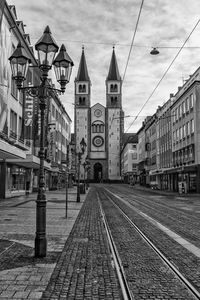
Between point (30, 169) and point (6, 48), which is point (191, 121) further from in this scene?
point (6, 48)

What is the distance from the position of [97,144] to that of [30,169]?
270 feet

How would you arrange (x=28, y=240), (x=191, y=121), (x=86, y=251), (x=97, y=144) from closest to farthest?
(x=86, y=251) < (x=28, y=240) < (x=191, y=121) < (x=97, y=144)

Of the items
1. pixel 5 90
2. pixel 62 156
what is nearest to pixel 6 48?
pixel 5 90

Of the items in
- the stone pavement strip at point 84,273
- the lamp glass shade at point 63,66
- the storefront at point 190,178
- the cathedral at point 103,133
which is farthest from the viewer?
the cathedral at point 103,133

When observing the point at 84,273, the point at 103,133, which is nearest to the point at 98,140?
the point at 103,133

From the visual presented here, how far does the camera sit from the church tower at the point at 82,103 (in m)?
124

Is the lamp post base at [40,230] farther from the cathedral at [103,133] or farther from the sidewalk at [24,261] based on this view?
the cathedral at [103,133]

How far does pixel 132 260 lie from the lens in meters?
8.36

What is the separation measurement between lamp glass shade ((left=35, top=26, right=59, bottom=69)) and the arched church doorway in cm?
11647

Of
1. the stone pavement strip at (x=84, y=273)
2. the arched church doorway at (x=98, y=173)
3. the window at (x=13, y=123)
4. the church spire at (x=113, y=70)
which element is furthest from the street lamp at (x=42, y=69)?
the church spire at (x=113, y=70)

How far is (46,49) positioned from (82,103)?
11989cm

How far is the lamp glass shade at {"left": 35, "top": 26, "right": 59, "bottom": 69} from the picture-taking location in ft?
27.7

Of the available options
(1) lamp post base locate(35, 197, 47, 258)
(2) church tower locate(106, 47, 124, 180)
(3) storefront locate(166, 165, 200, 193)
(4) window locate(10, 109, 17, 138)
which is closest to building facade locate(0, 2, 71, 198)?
(4) window locate(10, 109, 17, 138)

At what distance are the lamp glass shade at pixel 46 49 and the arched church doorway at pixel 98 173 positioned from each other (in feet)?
382
